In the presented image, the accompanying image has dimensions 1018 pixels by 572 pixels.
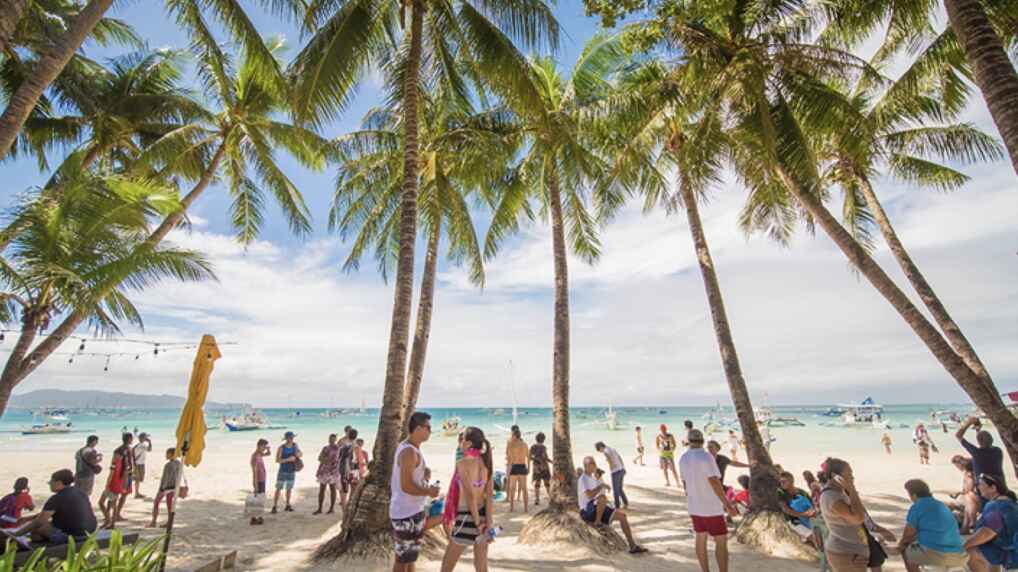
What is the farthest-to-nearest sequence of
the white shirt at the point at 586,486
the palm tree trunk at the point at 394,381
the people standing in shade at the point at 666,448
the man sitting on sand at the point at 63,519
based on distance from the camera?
1. the people standing in shade at the point at 666,448
2. the white shirt at the point at 586,486
3. the palm tree trunk at the point at 394,381
4. the man sitting on sand at the point at 63,519

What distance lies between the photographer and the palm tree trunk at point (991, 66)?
14.5 ft

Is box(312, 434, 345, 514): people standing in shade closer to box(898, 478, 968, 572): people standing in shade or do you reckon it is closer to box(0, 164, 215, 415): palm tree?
box(0, 164, 215, 415): palm tree

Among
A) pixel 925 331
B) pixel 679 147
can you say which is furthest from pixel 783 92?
pixel 925 331

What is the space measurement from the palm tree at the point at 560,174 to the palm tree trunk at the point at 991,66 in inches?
241

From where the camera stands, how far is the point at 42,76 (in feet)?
19.0

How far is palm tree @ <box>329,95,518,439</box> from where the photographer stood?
11484mm

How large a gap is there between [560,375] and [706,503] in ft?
14.3

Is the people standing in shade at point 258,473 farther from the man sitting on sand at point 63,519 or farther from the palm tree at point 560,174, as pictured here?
the palm tree at point 560,174

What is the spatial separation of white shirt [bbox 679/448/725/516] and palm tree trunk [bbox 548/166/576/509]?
9.99 feet

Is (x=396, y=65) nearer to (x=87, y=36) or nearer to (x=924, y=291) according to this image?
(x=87, y=36)

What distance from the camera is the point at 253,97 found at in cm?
1338

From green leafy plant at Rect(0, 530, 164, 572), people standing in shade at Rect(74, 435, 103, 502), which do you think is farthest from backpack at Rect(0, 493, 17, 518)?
green leafy plant at Rect(0, 530, 164, 572)

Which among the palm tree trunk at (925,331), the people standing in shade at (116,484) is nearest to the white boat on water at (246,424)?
the people standing in shade at (116,484)

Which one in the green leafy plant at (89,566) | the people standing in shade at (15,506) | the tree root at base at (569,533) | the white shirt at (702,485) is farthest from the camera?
the tree root at base at (569,533)
